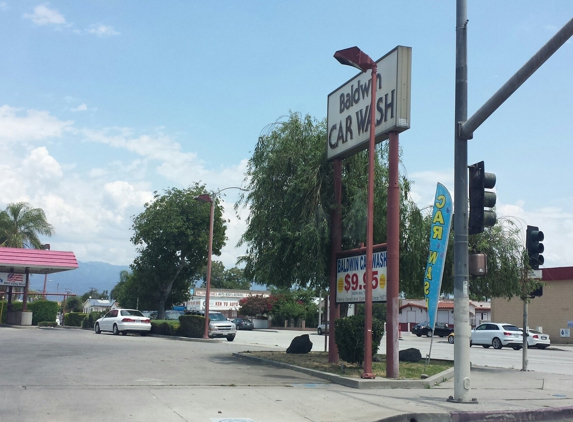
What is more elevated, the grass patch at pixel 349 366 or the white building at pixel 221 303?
the white building at pixel 221 303

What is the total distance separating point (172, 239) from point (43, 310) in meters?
10.2

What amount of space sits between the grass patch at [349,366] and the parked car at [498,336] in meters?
18.9

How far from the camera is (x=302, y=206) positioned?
1712 centimetres

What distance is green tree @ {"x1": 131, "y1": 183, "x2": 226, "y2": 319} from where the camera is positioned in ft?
141

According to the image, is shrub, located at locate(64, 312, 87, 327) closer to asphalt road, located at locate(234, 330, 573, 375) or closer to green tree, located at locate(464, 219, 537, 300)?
asphalt road, located at locate(234, 330, 573, 375)

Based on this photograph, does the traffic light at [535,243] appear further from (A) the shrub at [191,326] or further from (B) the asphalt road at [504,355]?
(A) the shrub at [191,326]

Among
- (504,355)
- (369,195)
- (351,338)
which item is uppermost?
(369,195)

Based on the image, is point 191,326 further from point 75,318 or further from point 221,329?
point 75,318

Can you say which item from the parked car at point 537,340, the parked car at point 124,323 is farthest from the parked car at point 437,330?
the parked car at point 124,323

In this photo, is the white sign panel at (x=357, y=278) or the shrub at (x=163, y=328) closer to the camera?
the white sign panel at (x=357, y=278)

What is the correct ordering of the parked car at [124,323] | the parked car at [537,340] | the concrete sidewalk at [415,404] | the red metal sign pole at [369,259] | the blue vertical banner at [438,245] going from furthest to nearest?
1. the parked car at [537,340]
2. the parked car at [124,323]
3. the blue vertical banner at [438,245]
4. the red metal sign pole at [369,259]
5. the concrete sidewalk at [415,404]

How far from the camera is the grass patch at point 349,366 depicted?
571 inches

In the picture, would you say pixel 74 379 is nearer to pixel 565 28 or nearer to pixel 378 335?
pixel 378 335

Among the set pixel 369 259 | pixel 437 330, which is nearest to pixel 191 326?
pixel 369 259
